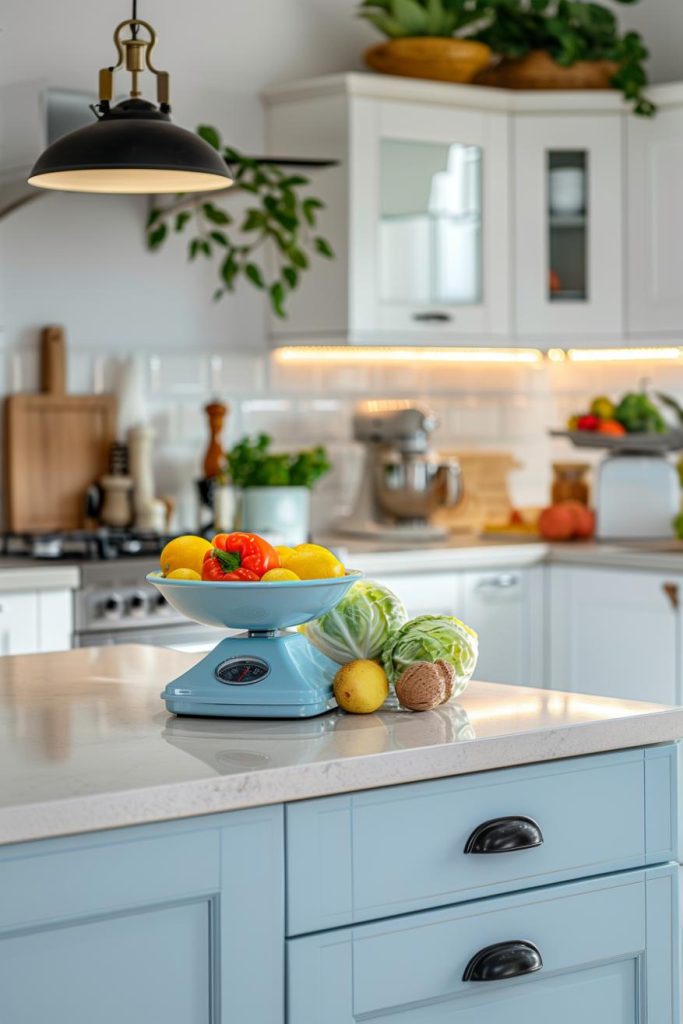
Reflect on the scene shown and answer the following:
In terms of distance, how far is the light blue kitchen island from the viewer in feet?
4.51

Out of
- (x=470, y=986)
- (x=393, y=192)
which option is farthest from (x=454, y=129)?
(x=470, y=986)

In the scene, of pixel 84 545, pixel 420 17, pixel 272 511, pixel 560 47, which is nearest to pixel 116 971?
pixel 84 545

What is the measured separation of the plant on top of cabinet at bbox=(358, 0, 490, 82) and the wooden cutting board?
1.34m

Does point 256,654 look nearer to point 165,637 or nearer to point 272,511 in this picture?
point 165,637

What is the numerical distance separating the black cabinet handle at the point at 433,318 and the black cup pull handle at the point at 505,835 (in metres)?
2.84

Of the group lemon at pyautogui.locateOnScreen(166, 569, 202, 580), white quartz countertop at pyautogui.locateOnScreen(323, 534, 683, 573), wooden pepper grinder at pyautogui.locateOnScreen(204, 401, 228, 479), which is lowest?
white quartz countertop at pyautogui.locateOnScreen(323, 534, 683, 573)

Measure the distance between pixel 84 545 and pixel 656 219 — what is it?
211 centimetres

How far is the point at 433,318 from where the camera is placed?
4340 millimetres

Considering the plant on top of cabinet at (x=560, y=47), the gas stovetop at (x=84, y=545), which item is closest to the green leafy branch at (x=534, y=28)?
the plant on top of cabinet at (x=560, y=47)

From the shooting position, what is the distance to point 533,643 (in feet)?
13.8

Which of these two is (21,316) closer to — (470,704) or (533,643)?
(533,643)

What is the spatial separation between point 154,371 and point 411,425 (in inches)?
30.4

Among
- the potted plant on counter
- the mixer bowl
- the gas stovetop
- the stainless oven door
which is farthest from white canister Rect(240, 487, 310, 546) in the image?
the mixer bowl

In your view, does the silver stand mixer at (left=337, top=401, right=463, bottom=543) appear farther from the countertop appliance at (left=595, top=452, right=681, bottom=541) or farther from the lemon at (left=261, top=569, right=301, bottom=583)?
the lemon at (left=261, top=569, right=301, bottom=583)
